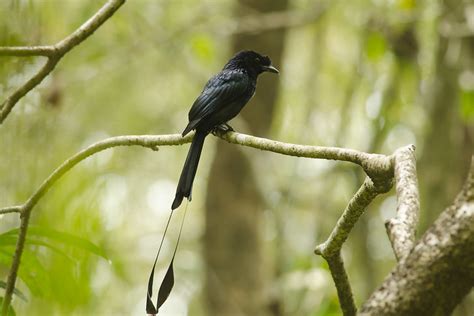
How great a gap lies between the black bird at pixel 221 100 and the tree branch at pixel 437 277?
61.5 inches

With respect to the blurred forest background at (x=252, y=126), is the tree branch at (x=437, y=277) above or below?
below

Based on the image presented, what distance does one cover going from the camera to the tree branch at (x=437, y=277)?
3.65 ft

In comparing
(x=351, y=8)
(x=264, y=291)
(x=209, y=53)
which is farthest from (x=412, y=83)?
(x=264, y=291)

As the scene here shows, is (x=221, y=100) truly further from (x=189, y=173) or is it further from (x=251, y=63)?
(x=189, y=173)

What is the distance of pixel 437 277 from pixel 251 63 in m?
3.20

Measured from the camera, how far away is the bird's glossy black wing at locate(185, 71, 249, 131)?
343cm

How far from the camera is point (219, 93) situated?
3693mm

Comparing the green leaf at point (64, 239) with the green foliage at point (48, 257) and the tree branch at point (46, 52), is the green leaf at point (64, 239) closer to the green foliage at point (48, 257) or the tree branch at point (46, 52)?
the green foliage at point (48, 257)

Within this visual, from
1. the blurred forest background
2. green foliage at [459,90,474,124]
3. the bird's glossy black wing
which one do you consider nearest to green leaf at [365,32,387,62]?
the blurred forest background

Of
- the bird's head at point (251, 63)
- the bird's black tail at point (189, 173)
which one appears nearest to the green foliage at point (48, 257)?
the bird's black tail at point (189, 173)

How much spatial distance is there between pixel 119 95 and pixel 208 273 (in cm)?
299

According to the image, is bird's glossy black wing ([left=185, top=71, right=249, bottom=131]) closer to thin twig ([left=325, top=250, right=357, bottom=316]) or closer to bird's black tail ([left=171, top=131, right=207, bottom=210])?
bird's black tail ([left=171, top=131, right=207, bottom=210])

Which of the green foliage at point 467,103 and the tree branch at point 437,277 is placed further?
the green foliage at point 467,103

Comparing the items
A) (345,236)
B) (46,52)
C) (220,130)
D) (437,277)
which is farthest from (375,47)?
(437,277)
